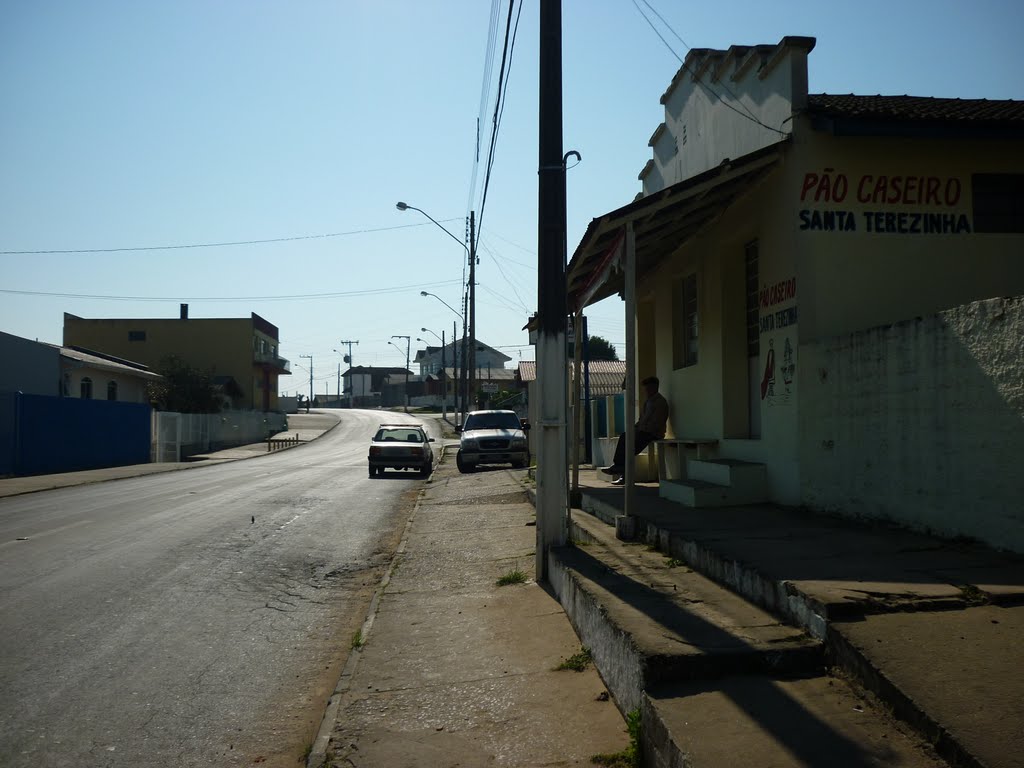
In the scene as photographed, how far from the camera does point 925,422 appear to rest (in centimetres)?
609

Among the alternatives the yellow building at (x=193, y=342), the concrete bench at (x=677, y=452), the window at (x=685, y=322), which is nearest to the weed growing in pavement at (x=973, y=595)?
the concrete bench at (x=677, y=452)

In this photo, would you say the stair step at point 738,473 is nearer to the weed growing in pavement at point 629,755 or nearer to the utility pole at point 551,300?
the utility pole at point 551,300

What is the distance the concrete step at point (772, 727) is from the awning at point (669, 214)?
15.5 feet

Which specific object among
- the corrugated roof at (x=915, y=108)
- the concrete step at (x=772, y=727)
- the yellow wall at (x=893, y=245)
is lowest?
the concrete step at (x=772, y=727)

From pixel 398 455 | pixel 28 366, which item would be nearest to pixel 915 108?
pixel 398 455

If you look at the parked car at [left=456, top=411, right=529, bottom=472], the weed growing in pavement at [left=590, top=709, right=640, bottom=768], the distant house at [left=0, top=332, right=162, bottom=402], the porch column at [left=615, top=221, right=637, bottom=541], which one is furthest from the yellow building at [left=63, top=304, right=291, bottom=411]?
the weed growing in pavement at [left=590, top=709, right=640, bottom=768]

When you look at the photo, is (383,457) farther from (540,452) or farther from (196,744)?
(196,744)

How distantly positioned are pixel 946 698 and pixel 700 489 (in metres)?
5.18

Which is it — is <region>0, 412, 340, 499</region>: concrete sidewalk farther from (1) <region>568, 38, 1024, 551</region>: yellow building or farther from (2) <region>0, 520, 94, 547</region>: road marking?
(1) <region>568, 38, 1024, 551</region>: yellow building

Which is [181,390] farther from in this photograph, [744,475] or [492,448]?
[744,475]

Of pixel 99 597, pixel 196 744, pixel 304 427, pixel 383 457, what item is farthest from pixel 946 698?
pixel 304 427

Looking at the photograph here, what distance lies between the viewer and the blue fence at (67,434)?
25.8m

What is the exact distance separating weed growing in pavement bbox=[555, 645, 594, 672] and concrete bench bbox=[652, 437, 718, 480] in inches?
201

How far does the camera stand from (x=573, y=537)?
27.2ft
